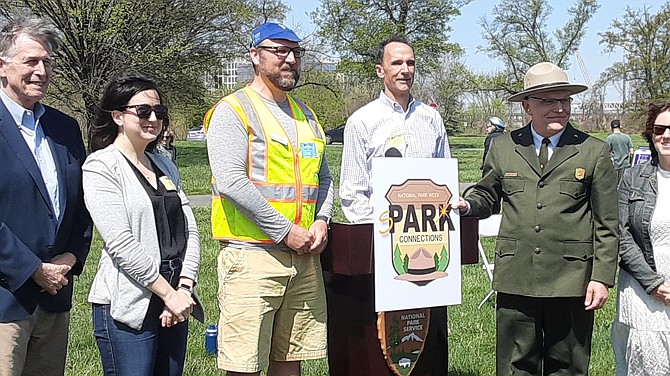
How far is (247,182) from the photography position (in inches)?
148

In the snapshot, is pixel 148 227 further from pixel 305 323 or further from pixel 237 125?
pixel 305 323

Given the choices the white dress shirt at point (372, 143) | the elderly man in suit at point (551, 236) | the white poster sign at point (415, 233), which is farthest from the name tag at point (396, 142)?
the elderly man in suit at point (551, 236)

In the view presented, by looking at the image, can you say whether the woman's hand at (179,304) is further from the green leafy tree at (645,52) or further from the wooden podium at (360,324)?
the green leafy tree at (645,52)

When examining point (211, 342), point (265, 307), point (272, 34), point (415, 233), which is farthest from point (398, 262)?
point (211, 342)

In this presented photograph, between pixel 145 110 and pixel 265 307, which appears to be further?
pixel 265 307

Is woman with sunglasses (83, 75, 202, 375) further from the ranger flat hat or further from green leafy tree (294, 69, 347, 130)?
green leafy tree (294, 69, 347, 130)

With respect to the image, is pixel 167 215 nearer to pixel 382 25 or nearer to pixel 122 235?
pixel 122 235

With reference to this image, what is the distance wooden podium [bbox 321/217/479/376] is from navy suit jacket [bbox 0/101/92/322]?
55.3 inches

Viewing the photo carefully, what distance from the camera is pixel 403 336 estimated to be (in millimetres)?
4465

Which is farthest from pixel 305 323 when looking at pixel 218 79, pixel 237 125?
pixel 218 79

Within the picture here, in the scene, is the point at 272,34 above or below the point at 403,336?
above

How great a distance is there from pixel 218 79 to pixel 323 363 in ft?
88.1

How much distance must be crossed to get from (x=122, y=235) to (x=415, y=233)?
1598mm

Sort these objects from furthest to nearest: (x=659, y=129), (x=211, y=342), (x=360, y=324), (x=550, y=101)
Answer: (x=211, y=342), (x=360, y=324), (x=550, y=101), (x=659, y=129)
